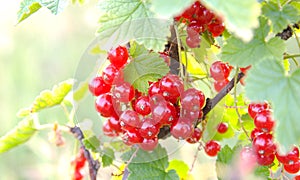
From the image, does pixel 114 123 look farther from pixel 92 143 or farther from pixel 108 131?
pixel 92 143

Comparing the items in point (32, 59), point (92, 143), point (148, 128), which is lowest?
point (32, 59)

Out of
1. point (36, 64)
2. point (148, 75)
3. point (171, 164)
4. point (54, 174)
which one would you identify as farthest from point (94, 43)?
point (36, 64)

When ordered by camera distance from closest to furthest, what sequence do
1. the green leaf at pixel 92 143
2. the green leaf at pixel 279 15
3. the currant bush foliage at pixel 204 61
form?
the currant bush foliage at pixel 204 61 → the green leaf at pixel 279 15 → the green leaf at pixel 92 143

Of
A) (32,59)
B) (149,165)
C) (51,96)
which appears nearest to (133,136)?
(149,165)

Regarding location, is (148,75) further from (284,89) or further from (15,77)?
(15,77)

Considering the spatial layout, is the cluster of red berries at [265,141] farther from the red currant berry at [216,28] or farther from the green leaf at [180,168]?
the green leaf at [180,168]

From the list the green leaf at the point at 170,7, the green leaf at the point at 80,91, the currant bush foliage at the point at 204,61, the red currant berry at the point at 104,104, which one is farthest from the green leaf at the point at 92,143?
the green leaf at the point at 170,7
